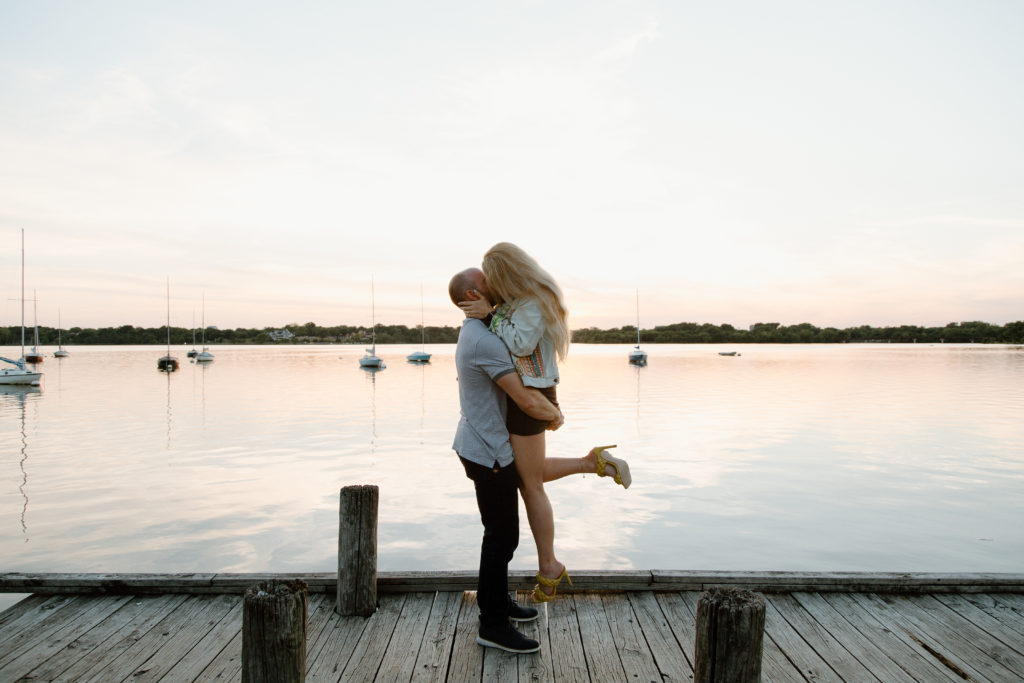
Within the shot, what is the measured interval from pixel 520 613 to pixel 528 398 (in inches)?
51.9

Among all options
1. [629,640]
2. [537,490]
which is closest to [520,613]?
[629,640]

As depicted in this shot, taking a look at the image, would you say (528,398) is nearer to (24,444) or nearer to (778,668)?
(778,668)

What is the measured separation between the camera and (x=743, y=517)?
34.8ft

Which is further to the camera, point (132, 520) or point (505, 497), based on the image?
point (132, 520)

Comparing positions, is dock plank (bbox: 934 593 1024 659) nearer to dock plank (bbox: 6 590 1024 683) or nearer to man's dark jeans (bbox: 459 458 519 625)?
dock plank (bbox: 6 590 1024 683)

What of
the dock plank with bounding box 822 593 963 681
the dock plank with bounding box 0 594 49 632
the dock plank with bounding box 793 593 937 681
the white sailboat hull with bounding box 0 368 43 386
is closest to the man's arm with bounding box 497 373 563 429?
the dock plank with bounding box 793 593 937 681

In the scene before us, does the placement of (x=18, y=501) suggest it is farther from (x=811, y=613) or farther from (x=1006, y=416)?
(x=1006, y=416)

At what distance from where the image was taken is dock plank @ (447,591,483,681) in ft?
10.9

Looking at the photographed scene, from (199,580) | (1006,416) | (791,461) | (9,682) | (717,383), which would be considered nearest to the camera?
(9,682)

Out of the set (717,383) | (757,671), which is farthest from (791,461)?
(717,383)

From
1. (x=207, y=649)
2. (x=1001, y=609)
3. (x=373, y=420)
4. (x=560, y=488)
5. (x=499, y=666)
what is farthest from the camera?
(x=373, y=420)

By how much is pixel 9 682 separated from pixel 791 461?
50.0 ft

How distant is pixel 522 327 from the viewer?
340cm

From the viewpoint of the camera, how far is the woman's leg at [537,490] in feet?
11.7
